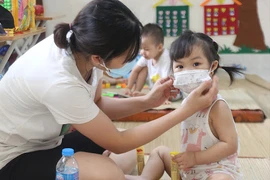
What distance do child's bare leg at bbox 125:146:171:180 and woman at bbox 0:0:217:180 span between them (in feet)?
0.79

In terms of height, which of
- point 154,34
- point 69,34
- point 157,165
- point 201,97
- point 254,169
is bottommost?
point 254,169

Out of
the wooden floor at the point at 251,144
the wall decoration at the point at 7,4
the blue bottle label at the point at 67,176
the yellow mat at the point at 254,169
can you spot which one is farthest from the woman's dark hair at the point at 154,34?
the blue bottle label at the point at 67,176

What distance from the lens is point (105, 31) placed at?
3.71 ft

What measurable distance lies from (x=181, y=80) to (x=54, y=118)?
43 centimetres

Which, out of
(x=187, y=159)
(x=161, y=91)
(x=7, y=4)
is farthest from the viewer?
(x=7, y=4)

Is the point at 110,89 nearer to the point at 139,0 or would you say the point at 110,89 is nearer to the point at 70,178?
the point at 139,0

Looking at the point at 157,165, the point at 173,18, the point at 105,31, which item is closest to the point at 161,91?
the point at 157,165

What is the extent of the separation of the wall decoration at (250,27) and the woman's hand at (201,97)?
2.74m

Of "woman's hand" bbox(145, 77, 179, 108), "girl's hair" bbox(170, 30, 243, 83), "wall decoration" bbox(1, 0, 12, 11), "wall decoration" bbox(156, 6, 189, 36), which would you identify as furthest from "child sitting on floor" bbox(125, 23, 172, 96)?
"girl's hair" bbox(170, 30, 243, 83)

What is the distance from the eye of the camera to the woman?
3.76 feet

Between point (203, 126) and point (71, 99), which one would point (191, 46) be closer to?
point (203, 126)

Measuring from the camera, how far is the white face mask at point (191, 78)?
128 cm

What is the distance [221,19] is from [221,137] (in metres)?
2.71

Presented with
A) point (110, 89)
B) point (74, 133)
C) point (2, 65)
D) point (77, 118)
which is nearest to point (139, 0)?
point (110, 89)
